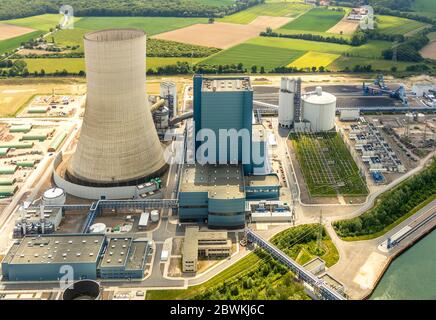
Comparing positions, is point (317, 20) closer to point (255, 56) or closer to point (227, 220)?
point (255, 56)

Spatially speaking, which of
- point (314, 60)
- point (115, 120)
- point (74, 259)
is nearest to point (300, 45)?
point (314, 60)

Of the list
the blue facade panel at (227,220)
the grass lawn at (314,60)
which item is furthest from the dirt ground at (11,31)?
the blue facade panel at (227,220)

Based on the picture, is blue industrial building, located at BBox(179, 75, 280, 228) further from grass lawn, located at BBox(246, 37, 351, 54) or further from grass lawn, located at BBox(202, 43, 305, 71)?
grass lawn, located at BBox(246, 37, 351, 54)

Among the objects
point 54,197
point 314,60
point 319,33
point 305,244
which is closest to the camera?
point 305,244

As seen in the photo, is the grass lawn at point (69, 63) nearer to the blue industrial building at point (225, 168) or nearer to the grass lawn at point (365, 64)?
the grass lawn at point (365, 64)

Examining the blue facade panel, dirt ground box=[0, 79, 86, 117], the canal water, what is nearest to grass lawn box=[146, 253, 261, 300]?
the blue facade panel

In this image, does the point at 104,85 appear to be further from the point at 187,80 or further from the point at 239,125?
the point at 187,80
